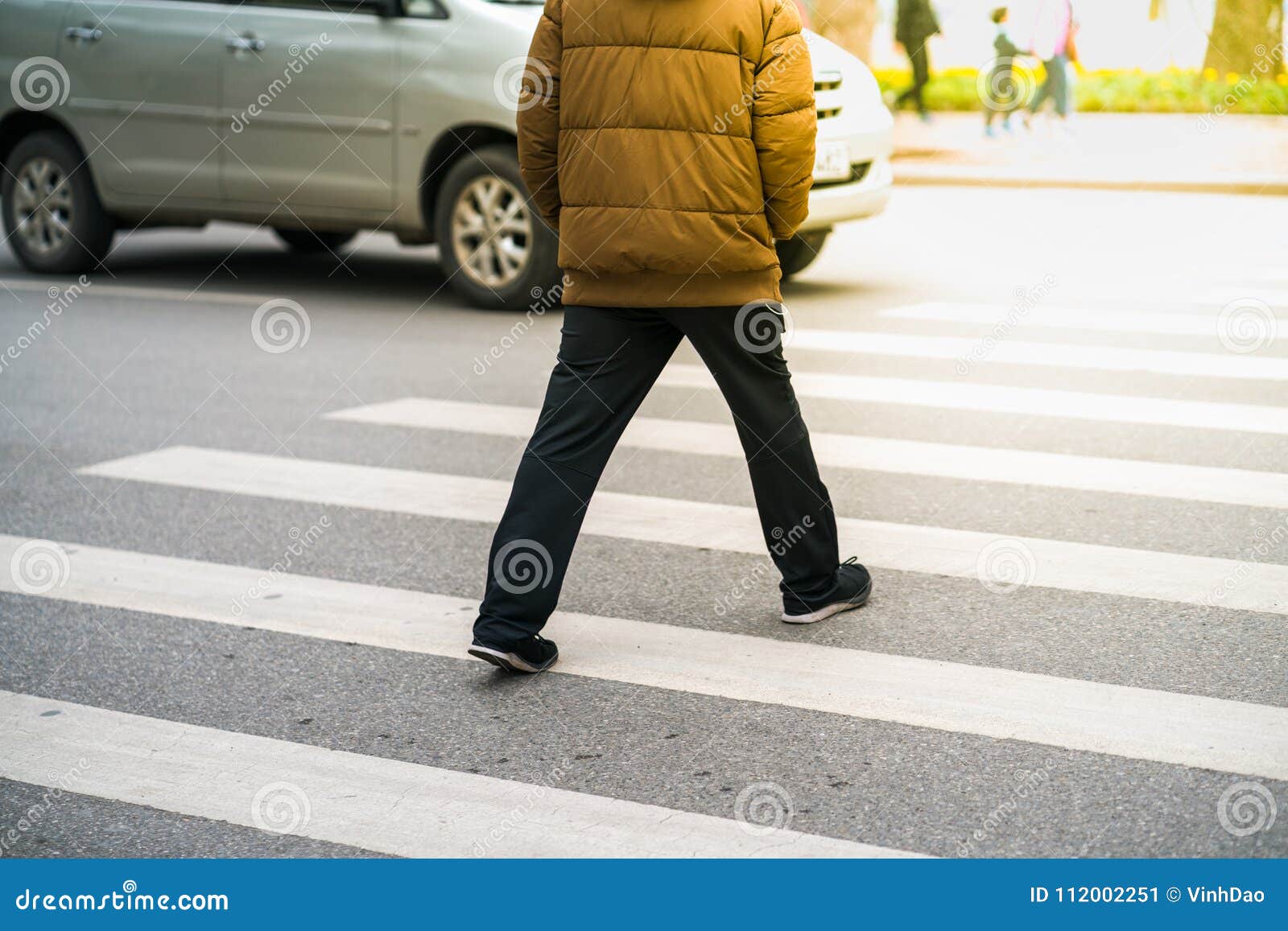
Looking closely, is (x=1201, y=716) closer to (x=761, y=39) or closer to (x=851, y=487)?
(x=761, y=39)

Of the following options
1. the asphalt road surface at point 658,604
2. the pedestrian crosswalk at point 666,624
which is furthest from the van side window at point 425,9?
the pedestrian crosswalk at point 666,624

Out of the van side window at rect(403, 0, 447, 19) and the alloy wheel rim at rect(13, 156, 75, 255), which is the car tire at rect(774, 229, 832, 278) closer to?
the van side window at rect(403, 0, 447, 19)

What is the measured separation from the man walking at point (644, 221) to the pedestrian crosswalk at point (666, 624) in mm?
433

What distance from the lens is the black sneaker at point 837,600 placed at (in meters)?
4.49

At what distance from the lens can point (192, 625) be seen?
4590mm

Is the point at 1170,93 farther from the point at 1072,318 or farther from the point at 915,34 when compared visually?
the point at 1072,318

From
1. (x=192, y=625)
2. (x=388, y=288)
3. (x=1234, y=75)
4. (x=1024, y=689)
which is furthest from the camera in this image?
(x=1234, y=75)

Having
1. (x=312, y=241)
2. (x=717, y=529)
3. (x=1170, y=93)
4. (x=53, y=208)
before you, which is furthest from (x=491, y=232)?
(x=1170, y=93)

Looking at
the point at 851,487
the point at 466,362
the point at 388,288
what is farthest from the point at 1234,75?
the point at 851,487

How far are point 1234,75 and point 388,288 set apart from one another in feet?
44.4

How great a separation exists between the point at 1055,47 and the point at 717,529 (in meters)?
14.5

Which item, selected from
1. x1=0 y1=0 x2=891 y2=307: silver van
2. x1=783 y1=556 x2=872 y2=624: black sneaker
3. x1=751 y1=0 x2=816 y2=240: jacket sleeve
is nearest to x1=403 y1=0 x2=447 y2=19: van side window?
x1=0 y1=0 x2=891 y2=307: silver van

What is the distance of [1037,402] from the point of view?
23.2 feet

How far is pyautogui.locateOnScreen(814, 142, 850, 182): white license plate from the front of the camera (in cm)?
909
